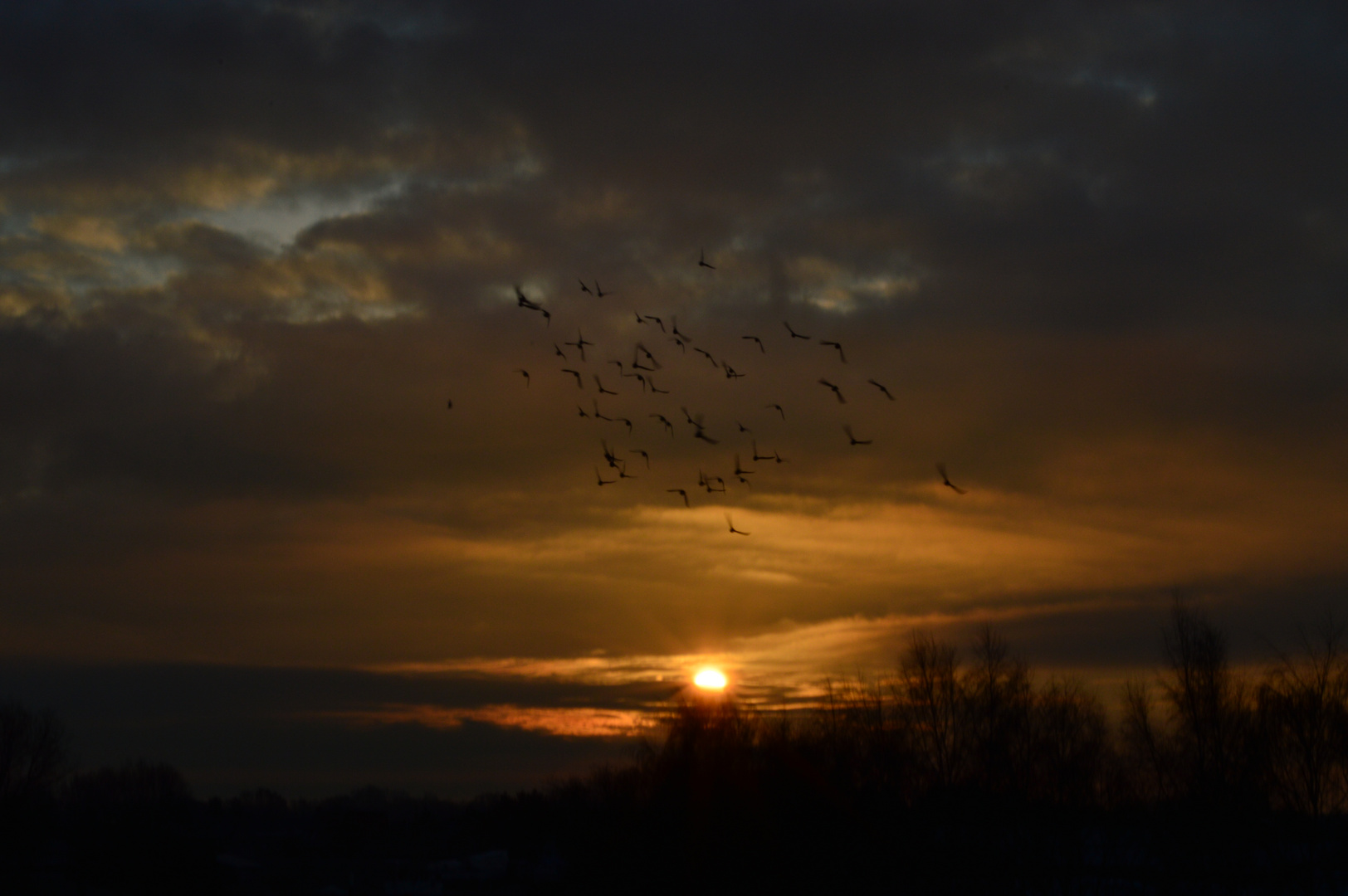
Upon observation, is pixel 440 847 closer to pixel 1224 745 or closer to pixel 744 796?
pixel 744 796

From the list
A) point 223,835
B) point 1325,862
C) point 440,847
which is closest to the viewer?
point 1325,862

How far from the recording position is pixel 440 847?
14450 centimetres

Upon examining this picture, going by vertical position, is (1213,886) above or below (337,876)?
above

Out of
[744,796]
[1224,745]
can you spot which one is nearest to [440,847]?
[744,796]

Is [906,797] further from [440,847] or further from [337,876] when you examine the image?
[440,847]

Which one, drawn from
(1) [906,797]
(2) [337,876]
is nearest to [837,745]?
(1) [906,797]

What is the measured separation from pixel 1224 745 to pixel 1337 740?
18.8 ft

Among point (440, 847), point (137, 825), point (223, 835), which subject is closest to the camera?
point (137, 825)

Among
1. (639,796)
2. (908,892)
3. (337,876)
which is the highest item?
(639,796)

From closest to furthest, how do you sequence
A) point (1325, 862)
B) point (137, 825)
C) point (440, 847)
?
point (1325, 862), point (137, 825), point (440, 847)

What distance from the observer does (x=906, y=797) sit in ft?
197

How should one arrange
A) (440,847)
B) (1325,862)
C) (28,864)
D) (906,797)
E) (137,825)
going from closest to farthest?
(1325,862) < (906,797) < (28,864) < (137,825) < (440,847)

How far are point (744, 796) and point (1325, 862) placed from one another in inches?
1002

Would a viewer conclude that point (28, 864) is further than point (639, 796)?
Yes
